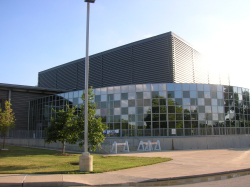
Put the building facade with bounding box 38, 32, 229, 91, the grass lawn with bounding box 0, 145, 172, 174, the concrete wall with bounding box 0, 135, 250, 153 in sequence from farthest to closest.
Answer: the building facade with bounding box 38, 32, 229, 91 < the concrete wall with bounding box 0, 135, 250, 153 < the grass lawn with bounding box 0, 145, 172, 174

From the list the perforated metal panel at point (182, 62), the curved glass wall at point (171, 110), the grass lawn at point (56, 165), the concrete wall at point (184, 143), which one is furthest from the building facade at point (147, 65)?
the grass lawn at point (56, 165)

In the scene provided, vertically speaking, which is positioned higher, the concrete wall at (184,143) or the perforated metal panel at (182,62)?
the perforated metal panel at (182,62)

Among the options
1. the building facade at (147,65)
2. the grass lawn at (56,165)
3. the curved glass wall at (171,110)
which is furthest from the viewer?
the building facade at (147,65)

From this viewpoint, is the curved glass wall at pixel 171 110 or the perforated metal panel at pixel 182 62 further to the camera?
the perforated metal panel at pixel 182 62

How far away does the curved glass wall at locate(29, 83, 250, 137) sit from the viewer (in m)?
30.4

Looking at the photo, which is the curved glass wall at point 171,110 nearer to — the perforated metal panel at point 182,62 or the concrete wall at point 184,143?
the concrete wall at point 184,143

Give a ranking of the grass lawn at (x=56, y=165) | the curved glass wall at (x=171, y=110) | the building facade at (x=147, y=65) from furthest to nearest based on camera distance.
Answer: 1. the building facade at (x=147, y=65)
2. the curved glass wall at (x=171, y=110)
3. the grass lawn at (x=56, y=165)

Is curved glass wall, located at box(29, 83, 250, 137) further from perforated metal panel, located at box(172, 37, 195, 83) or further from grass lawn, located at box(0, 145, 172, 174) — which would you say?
grass lawn, located at box(0, 145, 172, 174)

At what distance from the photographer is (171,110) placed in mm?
30547

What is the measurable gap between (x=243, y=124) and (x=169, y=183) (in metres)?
28.0

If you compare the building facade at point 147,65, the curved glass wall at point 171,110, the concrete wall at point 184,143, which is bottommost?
the concrete wall at point 184,143

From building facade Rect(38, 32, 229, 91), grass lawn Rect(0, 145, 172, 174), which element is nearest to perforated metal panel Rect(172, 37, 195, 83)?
building facade Rect(38, 32, 229, 91)

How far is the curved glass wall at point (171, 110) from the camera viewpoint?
99.6ft

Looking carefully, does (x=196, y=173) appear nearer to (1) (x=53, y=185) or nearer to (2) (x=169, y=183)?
(2) (x=169, y=183)
